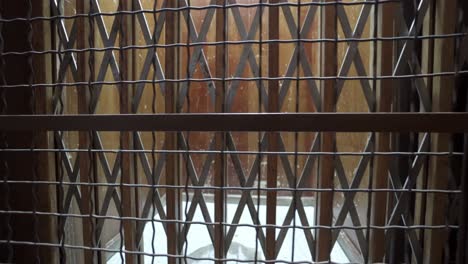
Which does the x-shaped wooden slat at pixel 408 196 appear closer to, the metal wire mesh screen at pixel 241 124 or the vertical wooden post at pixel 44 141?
A: the metal wire mesh screen at pixel 241 124

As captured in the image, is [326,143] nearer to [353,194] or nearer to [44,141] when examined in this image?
[353,194]

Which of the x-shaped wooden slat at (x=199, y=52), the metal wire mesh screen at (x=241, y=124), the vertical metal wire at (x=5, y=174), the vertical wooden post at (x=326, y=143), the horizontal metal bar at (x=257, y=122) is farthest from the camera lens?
the vertical wooden post at (x=326, y=143)

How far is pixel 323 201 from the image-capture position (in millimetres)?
1345

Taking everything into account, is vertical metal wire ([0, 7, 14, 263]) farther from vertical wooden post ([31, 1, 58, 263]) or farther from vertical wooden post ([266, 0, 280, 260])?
vertical wooden post ([266, 0, 280, 260])

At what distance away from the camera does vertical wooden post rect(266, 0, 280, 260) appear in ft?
4.25

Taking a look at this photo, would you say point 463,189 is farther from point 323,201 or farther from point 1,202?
point 1,202

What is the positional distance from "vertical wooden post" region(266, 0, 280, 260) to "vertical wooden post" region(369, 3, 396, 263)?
0.36 m

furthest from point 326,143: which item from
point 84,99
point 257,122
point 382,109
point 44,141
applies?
point 44,141

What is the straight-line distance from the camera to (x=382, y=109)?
4.11ft

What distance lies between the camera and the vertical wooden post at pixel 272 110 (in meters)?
1.29

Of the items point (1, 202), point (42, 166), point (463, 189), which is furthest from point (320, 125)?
point (1, 202)

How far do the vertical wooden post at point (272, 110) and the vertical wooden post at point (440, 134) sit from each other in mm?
516

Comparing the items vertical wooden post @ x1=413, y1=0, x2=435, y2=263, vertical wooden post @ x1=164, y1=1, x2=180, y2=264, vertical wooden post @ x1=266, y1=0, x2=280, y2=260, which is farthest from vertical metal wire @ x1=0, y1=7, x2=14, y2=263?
vertical wooden post @ x1=413, y1=0, x2=435, y2=263

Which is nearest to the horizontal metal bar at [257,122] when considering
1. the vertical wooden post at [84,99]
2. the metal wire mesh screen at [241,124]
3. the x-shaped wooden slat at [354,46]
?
the metal wire mesh screen at [241,124]
